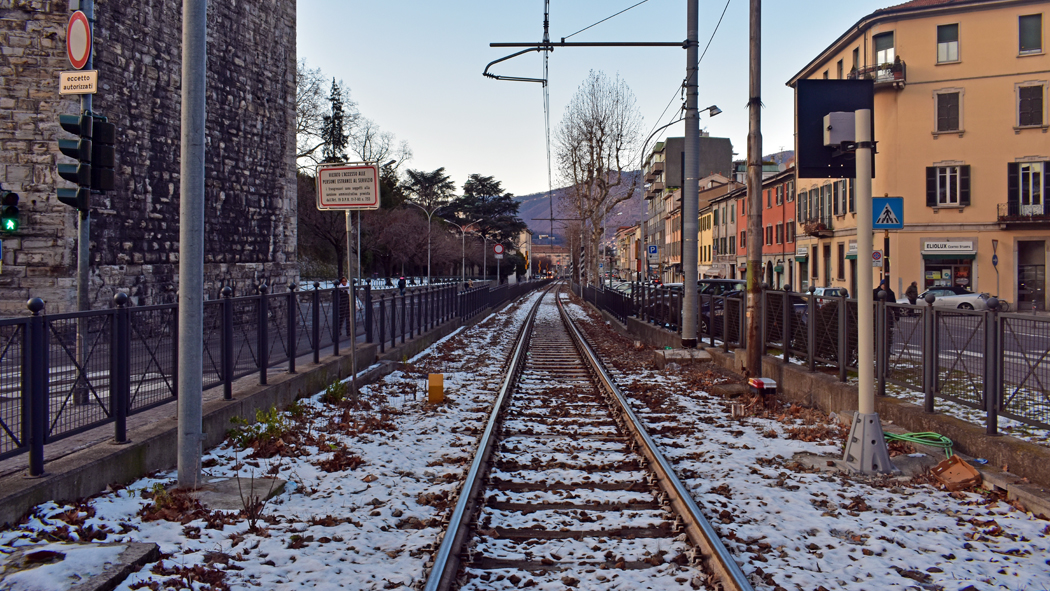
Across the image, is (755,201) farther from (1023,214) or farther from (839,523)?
(1023,214)

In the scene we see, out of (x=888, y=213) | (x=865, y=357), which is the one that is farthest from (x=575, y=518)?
(x=888, y=213)

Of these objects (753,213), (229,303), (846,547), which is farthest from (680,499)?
(753,213)

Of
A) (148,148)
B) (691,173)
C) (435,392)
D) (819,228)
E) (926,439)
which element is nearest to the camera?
(926,439)

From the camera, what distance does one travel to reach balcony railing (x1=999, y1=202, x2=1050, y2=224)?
1464 inches

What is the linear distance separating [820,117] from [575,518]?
4.81 meters

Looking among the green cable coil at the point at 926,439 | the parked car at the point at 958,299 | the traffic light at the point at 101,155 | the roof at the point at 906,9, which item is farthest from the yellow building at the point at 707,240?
the traffic light at the point at 101,155

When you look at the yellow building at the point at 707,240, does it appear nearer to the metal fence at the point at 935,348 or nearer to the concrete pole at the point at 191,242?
the metal fence at the point at 935,348

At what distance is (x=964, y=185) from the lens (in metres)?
39.3

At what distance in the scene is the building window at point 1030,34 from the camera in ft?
126

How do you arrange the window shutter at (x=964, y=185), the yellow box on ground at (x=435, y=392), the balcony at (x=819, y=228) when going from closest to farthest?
the yellow box on ground at (x=435, y=392) → the window shutter at (x=964, y=185) → the balcony at (x=819, y=228)

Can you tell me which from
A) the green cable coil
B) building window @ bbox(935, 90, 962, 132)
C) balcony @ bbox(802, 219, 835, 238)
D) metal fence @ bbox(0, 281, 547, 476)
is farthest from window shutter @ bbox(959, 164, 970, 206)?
metal fence @ bbox(0, 281, 547, 476)

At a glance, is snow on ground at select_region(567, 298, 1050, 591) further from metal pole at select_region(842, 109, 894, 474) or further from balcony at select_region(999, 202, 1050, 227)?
balcony at select_region(999, 202, 1050, 227)

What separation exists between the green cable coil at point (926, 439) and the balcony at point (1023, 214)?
3771 cm

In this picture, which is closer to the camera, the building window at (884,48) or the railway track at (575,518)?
the railway track at (575,518)
